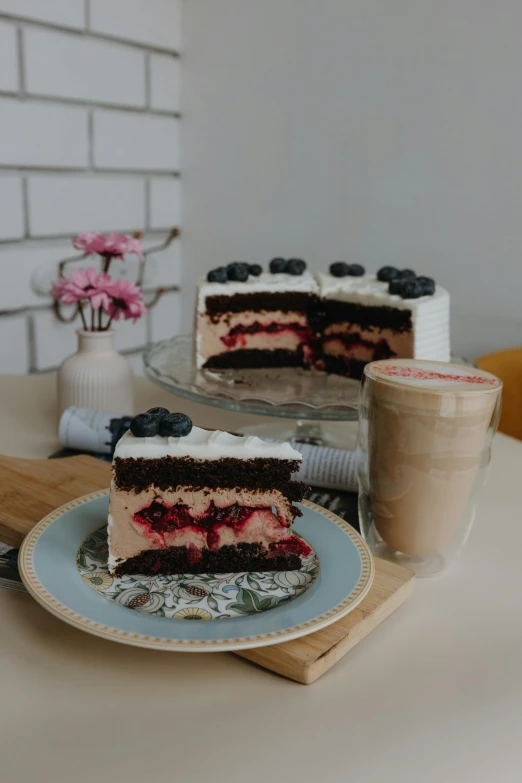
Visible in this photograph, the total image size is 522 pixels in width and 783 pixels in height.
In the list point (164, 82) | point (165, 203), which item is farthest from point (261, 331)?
point (164, 82)

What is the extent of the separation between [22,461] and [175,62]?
8.00 ft

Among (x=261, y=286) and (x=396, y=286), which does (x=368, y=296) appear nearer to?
(x=396, y=286)

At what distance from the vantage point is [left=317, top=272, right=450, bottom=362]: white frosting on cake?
1.79 meters

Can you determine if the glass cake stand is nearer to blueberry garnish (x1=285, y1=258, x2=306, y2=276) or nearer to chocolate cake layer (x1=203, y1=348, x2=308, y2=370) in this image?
chocolate cake layer (x1=203, y1=348, x2=308, y2=370)

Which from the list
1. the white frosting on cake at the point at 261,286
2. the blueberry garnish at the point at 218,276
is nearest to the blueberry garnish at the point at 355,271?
the white frosting on cake at the point at 261,286

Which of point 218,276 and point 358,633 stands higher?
point 218,276

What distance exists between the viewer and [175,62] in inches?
126

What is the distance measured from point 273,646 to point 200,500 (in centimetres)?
25

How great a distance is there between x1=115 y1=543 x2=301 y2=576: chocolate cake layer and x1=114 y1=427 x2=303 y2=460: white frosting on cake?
12 centimetres

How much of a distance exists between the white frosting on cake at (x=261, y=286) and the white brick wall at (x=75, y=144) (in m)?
1.04

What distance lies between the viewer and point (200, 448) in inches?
37.9

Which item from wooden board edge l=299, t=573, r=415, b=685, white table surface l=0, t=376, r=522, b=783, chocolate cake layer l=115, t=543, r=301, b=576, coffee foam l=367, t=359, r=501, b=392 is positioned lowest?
white table surface l=0, t=376, r=522, b=783

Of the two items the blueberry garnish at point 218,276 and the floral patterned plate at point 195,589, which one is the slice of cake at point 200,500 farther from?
the blueberry garnish at point 218,276

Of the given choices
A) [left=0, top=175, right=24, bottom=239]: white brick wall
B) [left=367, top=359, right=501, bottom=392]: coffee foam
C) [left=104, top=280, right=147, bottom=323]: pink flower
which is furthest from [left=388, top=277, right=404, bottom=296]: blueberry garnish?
[left=0, top=175, right=24, bottom=239]: white brick wall
